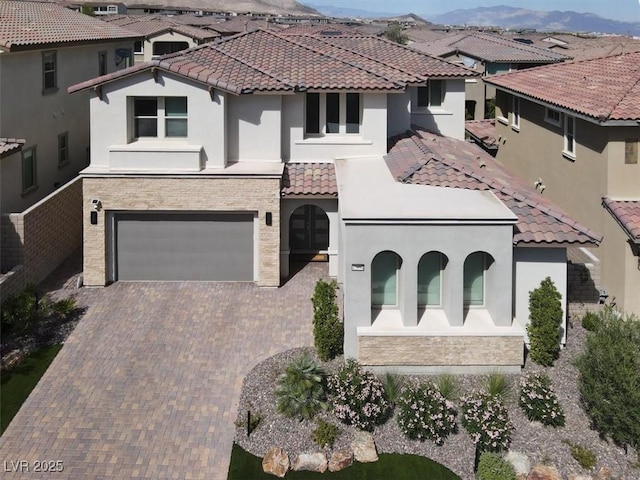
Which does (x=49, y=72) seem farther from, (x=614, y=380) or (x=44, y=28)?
(x=614, y=380)

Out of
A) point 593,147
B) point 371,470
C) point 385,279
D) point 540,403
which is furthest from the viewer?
point 593,147

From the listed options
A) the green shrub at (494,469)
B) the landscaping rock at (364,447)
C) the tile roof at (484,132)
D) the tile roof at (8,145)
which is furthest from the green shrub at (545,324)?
the tile roof at (484,132)

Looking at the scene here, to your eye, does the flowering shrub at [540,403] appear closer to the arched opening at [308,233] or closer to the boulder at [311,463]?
the boulder at [311,463]

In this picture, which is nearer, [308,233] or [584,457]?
[584,457]

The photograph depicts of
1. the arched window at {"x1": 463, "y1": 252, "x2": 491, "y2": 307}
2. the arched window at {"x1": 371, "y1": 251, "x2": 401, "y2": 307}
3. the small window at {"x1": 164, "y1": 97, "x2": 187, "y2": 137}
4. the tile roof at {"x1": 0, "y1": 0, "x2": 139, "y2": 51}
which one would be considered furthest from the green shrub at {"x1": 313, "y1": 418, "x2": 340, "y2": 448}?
the tile roof at {"x1": 0, "y1": 0, "x2": 139, "y2": 51}

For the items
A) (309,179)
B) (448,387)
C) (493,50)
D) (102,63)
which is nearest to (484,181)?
(309,179)

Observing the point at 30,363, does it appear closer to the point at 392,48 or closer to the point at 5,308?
the point at 5,308
